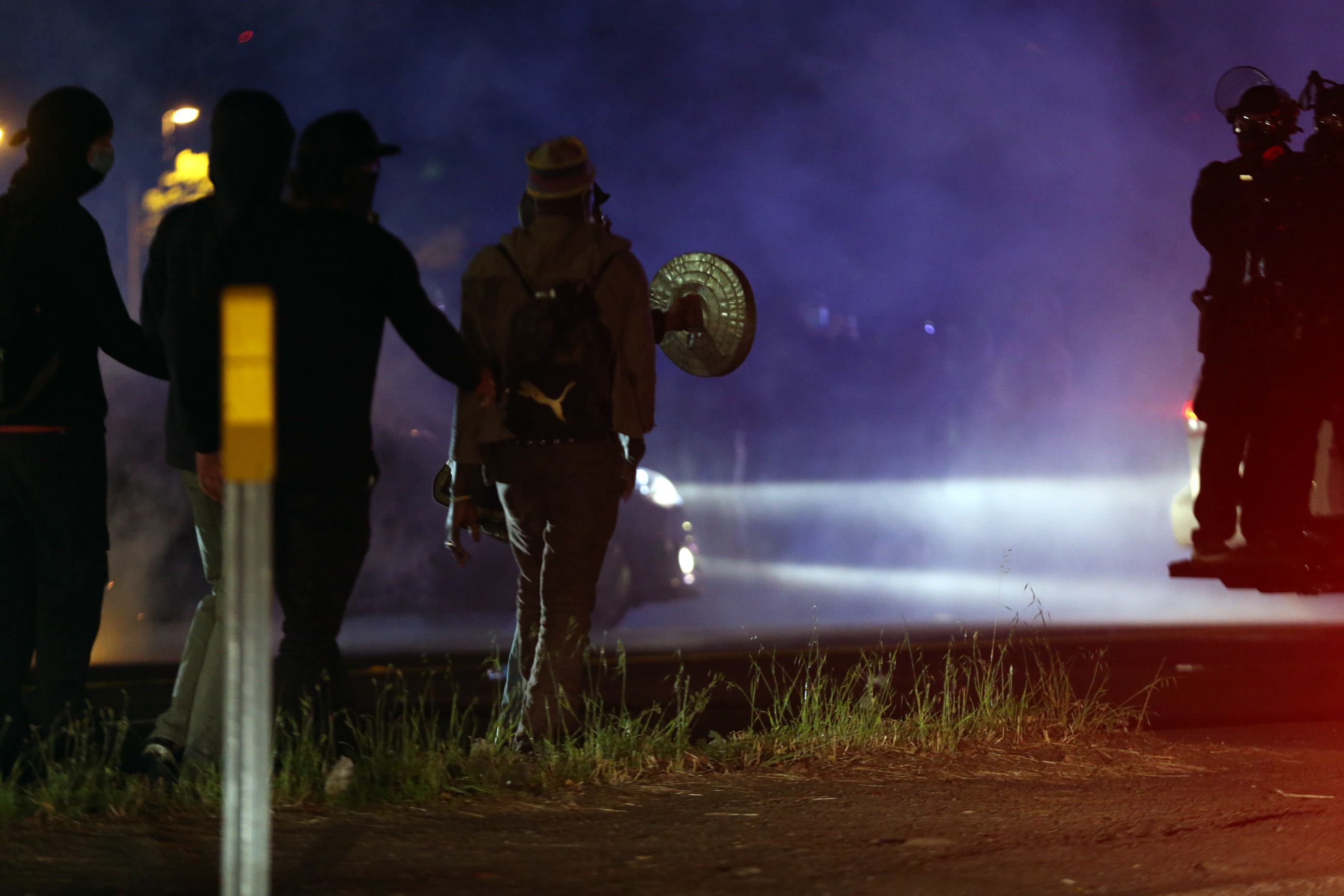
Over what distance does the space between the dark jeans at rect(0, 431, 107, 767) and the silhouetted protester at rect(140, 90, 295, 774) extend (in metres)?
0.29

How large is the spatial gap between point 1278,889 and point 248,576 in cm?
253

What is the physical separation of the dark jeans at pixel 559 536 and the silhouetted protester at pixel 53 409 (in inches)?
50.0

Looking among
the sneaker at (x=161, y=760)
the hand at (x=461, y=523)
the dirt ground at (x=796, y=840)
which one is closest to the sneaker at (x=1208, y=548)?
the dirt ground at (x=796, y=840)

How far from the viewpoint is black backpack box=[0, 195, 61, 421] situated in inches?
169

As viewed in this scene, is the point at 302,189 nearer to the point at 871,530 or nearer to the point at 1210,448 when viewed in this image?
the point at 1210,448

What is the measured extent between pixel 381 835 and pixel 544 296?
1.73m

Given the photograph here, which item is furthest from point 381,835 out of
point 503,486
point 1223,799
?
point 1223,799

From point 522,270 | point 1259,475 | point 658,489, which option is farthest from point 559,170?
point 658,489

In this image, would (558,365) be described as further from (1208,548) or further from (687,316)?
(1208,548)

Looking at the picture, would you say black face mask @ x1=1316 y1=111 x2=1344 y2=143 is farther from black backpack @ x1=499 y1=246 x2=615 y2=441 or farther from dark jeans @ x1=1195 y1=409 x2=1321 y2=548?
black backpack @ x1=499 y1=246 x2=615 y2=441

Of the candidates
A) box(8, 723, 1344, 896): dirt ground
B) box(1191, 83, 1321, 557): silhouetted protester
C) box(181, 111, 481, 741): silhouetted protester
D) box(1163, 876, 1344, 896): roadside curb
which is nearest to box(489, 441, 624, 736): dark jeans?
box(8, 723, 1344, 896): dirt ground

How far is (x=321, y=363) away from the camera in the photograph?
12.9 feet

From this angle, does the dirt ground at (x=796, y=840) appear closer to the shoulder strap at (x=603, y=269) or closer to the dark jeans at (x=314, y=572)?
the dark jeans at (x=314, y=572)

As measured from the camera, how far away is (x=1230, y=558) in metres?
6.73
